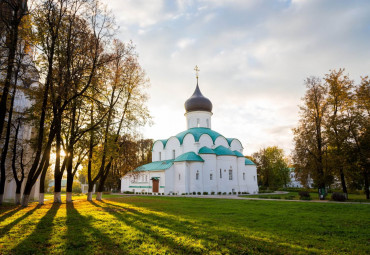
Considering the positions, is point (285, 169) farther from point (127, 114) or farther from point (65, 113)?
point (65, 113)

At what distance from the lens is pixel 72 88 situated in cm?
1133

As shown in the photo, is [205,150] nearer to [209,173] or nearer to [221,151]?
[221,151]

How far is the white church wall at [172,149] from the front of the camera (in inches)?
1354

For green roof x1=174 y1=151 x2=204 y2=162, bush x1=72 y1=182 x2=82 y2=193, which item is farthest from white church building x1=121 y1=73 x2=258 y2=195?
bush x1=72 y1=182 x2=82 y2=193

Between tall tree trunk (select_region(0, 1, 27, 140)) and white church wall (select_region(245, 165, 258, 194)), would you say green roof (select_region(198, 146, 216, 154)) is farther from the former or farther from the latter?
tall tree trunk (select_region(0, 1, 27, 140))

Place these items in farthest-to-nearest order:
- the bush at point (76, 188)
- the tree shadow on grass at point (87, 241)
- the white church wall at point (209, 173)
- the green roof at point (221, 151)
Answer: the bush at point (76, 188), the green roof at point (221, 151), the white church wall at point (209, 173), the tree shadow on grass at point (87, 241)

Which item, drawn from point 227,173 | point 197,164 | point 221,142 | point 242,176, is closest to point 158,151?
point 197,164

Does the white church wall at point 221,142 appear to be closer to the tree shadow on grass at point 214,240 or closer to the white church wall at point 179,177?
the white church wall at point 179,177

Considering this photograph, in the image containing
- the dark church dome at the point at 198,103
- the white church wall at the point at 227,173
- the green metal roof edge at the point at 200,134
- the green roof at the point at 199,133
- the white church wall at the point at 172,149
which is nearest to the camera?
the white church wall at the point at 227,173

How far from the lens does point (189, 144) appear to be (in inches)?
1297

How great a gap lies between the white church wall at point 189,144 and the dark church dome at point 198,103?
188 inches

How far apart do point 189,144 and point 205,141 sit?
227 centimetres

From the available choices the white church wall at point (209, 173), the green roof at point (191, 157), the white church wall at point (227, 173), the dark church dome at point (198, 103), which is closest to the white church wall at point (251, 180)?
the white church wall at point (227, 173)

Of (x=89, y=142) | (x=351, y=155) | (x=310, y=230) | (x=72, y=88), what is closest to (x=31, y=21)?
(x=72, y=88)
